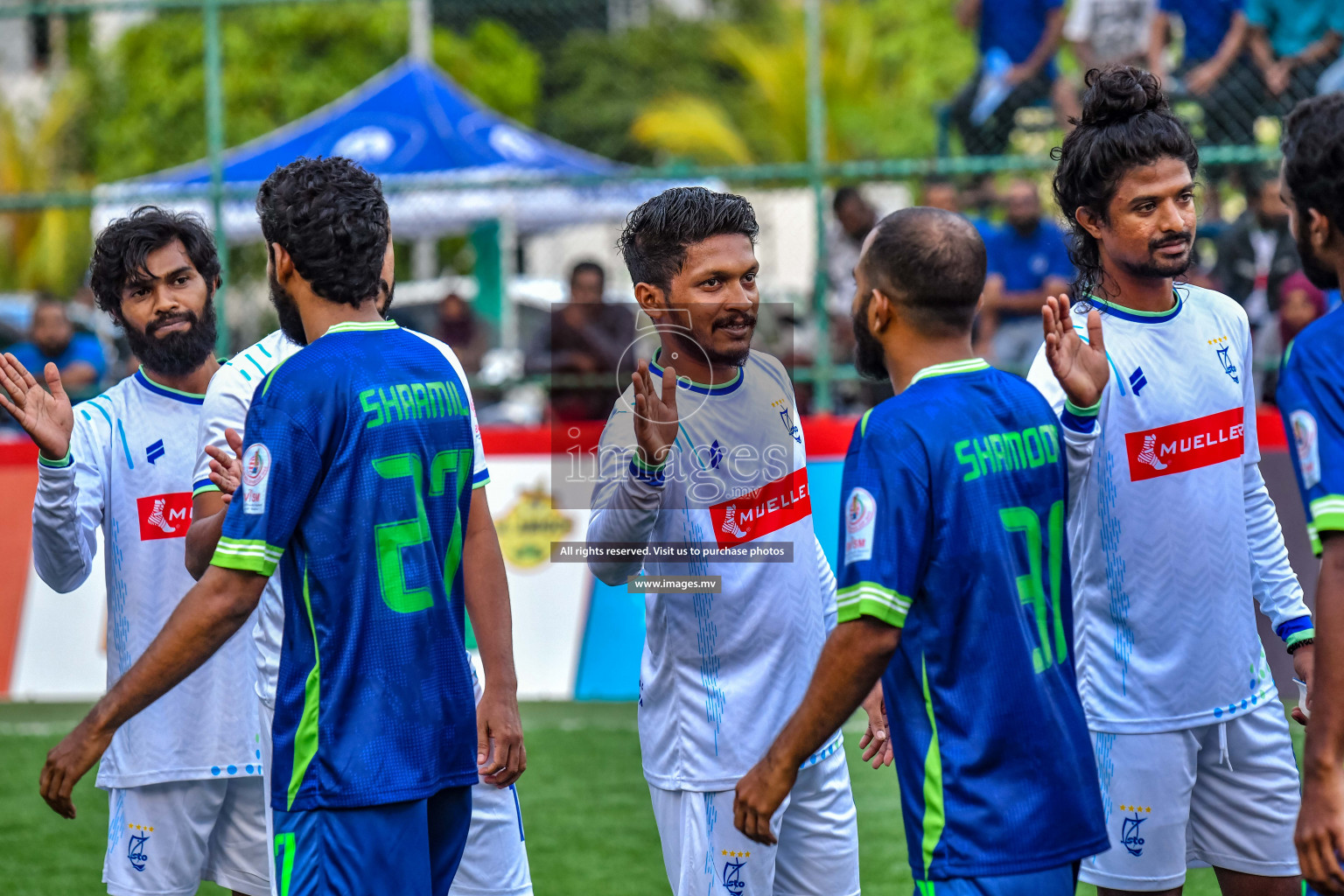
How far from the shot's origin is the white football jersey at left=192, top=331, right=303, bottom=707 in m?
3.59

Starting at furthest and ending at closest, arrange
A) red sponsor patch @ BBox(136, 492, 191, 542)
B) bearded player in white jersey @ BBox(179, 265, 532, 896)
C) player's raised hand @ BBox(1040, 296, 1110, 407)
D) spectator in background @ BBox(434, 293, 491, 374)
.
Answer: spectator in background @ BBox(434, 293, 491, 374) < red sponsor patch @ BBox(136, 492, 191, 542) < bearded player in white jersey @ BBox(179, 265, 532, 896) < player's raised hand @ BBox(1040, 296, 1110, 407)

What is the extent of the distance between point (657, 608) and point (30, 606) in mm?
5984

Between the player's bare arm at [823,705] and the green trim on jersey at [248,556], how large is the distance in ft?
3.46

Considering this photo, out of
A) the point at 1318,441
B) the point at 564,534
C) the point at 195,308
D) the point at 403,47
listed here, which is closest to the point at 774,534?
the point at 1318,441

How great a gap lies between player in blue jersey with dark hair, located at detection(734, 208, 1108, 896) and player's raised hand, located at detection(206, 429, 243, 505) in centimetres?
135

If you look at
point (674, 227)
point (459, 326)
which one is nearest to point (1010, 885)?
point (674, 227)

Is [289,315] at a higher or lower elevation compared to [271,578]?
higher

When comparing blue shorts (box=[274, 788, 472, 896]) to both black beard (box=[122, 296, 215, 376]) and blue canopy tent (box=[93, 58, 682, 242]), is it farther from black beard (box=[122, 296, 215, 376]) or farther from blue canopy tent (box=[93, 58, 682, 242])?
blue canopy tent (box=[93, 58, 682, 242])

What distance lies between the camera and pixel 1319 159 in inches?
109

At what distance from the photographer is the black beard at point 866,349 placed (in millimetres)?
2984

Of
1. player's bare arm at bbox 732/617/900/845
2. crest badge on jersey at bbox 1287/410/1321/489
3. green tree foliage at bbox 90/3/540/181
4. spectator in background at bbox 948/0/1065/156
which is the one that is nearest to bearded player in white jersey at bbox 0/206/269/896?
player's bare arm at bbox 732/617/900/845

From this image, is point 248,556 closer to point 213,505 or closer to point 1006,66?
point 213,505

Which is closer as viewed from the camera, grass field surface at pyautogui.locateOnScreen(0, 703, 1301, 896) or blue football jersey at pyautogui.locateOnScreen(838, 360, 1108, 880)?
blue football jersey at pyautogui.locateOnScreen(838, 360, 1108, 880)

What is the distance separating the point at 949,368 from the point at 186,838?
252cm
